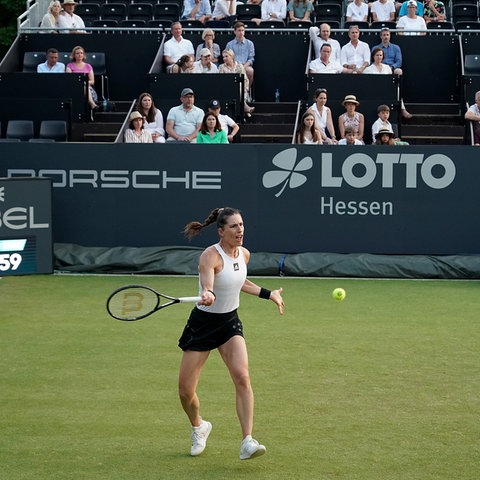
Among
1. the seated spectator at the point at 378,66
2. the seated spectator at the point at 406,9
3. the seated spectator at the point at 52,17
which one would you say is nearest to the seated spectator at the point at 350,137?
the seated spectator at the point at 378,66

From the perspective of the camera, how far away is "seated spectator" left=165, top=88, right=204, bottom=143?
19.0 metres

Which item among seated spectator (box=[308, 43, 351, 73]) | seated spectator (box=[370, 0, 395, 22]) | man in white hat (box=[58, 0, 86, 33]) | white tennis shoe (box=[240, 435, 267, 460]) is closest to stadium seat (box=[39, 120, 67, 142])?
man in white hat (box=[58, 0, 86, 33])

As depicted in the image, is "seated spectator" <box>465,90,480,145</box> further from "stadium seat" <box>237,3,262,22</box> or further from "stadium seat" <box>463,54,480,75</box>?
"stadium seat" <box>237,3,262,22</box>

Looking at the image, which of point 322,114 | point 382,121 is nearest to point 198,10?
point 322,114

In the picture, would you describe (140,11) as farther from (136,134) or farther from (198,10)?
(136,134)

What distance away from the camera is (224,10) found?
928 inches

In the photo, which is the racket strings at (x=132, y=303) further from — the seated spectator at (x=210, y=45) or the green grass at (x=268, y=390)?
the seated spectator at (x=210, y=45)

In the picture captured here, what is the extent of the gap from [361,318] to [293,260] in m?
3.45

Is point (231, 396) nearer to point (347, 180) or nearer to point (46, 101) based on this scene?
point (347, 180)

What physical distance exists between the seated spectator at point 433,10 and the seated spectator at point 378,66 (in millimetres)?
3116

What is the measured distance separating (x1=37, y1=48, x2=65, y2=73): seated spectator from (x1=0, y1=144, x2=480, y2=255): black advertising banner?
348 cm

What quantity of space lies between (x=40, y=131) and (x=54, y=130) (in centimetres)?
26

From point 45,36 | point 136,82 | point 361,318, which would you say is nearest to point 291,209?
point 361,318

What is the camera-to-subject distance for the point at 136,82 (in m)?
22.3
